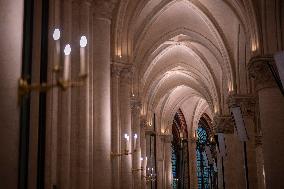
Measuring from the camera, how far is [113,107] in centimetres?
2083

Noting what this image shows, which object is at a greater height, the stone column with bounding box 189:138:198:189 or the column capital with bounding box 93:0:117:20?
the column capital with bounding box 93:0:117:20

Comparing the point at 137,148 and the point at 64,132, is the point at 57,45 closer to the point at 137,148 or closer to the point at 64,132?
the point at 64,132

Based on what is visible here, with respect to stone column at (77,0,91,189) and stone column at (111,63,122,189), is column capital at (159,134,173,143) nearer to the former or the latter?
stone column at (111,63,122,189)

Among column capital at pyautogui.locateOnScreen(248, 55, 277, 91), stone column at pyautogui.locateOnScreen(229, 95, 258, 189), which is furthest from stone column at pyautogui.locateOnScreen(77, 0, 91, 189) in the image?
stone column at pyautogui.locateOnScreen(229, 95, 258, 189)

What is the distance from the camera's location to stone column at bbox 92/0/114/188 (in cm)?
1571

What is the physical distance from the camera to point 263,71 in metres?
20.0

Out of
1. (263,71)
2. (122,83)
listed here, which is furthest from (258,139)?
(122,83)

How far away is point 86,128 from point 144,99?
75.1 feet

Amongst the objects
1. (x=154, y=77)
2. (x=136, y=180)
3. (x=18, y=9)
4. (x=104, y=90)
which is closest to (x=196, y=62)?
(x=154, y=77)

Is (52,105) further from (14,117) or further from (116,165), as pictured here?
(116,165)

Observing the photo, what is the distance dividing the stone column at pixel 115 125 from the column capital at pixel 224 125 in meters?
12.7

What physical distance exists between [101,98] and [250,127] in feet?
41.6

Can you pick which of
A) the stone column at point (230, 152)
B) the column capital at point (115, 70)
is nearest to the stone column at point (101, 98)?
the column capital at point (115, 70)

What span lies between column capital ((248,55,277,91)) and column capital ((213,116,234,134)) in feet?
40.1
